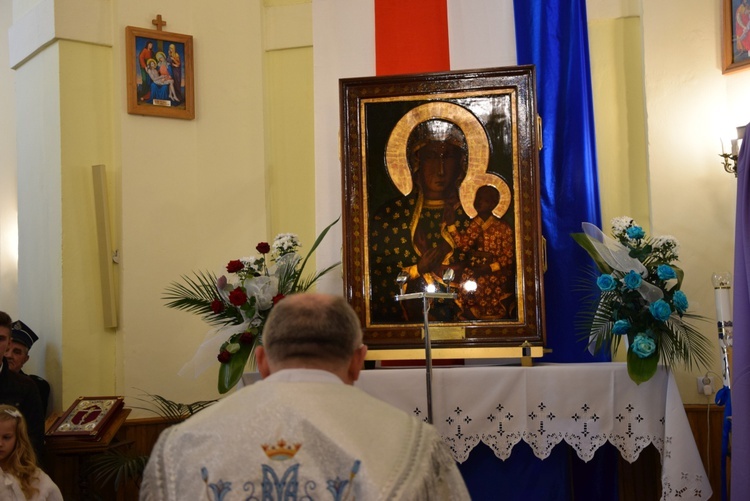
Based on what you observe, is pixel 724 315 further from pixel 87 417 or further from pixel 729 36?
pixel 87 417

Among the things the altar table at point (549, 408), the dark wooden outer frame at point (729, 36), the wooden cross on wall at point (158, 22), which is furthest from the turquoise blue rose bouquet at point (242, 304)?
the dark wooden outer frame at point (729, 36)

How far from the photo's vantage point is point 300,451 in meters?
2.64

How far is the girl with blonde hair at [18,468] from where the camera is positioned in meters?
5.36

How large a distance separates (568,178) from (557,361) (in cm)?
134

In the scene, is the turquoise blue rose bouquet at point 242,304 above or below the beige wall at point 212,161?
below

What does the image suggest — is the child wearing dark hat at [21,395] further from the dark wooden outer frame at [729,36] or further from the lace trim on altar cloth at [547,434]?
the dark wooden outer frame at [729,36]

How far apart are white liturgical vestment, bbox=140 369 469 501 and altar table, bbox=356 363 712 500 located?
331cm

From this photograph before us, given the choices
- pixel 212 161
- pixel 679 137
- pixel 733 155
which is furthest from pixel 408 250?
pixel 733 155

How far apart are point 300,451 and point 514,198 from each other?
4.59 metres

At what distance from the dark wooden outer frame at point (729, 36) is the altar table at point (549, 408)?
7.97 feet

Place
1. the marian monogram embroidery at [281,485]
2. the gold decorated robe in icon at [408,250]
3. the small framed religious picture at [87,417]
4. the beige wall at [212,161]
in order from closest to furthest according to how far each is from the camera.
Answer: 1. the marian monogram embroidery at [281,485]
2. the small framed religious picture at [87,417]
3. the gold decorated robe in icon at [408,250]
4. the beige wall at [212,161]

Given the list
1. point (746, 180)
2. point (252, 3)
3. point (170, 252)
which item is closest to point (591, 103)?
point (746, 180)

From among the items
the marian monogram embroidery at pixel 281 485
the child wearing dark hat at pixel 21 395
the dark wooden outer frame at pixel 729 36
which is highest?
the dark wooden outer frame at pixel 729 36

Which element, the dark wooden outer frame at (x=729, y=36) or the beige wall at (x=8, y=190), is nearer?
the dark wooden outer frame at (x=729, y=36)
